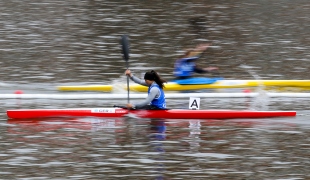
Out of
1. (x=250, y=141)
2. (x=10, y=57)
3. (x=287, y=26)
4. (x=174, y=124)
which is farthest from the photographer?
(x=287, y=26)

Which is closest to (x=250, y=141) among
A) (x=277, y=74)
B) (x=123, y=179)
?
(x=123, y=179)

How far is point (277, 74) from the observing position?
26.9m

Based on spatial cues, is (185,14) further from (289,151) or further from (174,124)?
→ (289,151)

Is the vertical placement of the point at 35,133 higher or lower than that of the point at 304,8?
lower

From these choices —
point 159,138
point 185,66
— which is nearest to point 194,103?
point 159,138

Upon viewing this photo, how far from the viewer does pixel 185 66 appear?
76.3ft

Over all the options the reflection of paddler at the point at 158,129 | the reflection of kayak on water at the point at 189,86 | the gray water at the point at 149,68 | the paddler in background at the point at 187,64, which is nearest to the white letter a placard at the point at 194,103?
the gray water at the point at 149,68

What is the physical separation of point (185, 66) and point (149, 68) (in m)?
4.30

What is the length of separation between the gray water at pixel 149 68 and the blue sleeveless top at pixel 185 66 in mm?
1865

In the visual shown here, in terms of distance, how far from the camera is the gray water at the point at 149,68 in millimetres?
14016

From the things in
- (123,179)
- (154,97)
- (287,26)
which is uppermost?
(287,26)

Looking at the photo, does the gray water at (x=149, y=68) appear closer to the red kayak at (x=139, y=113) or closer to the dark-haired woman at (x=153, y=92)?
the red kayak at (x=139, y=113)

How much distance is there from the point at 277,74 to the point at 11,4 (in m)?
20.9

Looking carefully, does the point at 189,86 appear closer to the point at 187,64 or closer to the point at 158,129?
the point at 187,64
